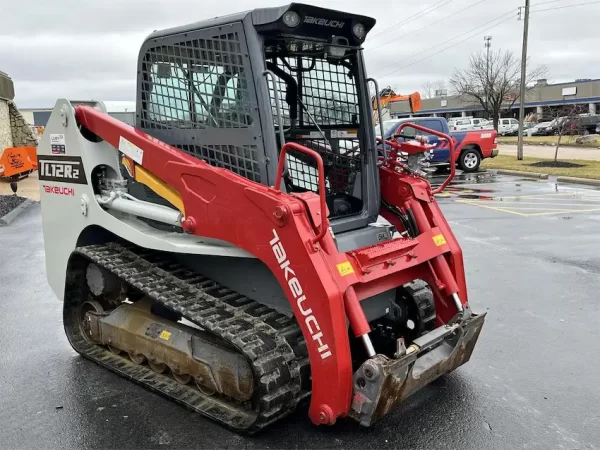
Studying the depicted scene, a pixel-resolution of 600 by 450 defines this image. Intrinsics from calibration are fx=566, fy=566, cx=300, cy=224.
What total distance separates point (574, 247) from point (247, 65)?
22.1ft

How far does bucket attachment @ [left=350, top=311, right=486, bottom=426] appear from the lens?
3242mm

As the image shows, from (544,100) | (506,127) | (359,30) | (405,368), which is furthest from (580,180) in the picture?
(544,100)

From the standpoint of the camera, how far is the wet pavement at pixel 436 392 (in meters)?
3.59

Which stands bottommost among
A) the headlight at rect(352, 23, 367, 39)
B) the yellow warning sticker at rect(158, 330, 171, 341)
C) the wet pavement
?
the wet pavement

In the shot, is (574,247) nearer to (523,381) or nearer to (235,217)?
(523,381)

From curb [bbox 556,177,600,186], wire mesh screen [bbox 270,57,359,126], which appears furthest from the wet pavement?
curb [bbox 556,177,600,186]

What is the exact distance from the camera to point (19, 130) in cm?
2241

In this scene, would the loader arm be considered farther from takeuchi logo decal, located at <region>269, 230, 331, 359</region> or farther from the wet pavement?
the wet pavement

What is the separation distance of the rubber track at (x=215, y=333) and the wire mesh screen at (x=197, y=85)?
110cm

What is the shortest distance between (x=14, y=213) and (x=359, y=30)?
10265 millimetres

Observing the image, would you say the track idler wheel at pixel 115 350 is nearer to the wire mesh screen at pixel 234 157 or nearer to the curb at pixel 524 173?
the wire mesh screen at pixel 234 157

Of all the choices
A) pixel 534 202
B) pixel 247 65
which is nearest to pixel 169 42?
pixel 247 65

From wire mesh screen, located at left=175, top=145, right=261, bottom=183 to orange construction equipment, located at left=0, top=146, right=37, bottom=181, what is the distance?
15207mm

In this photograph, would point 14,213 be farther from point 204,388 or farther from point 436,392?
point 436,392
